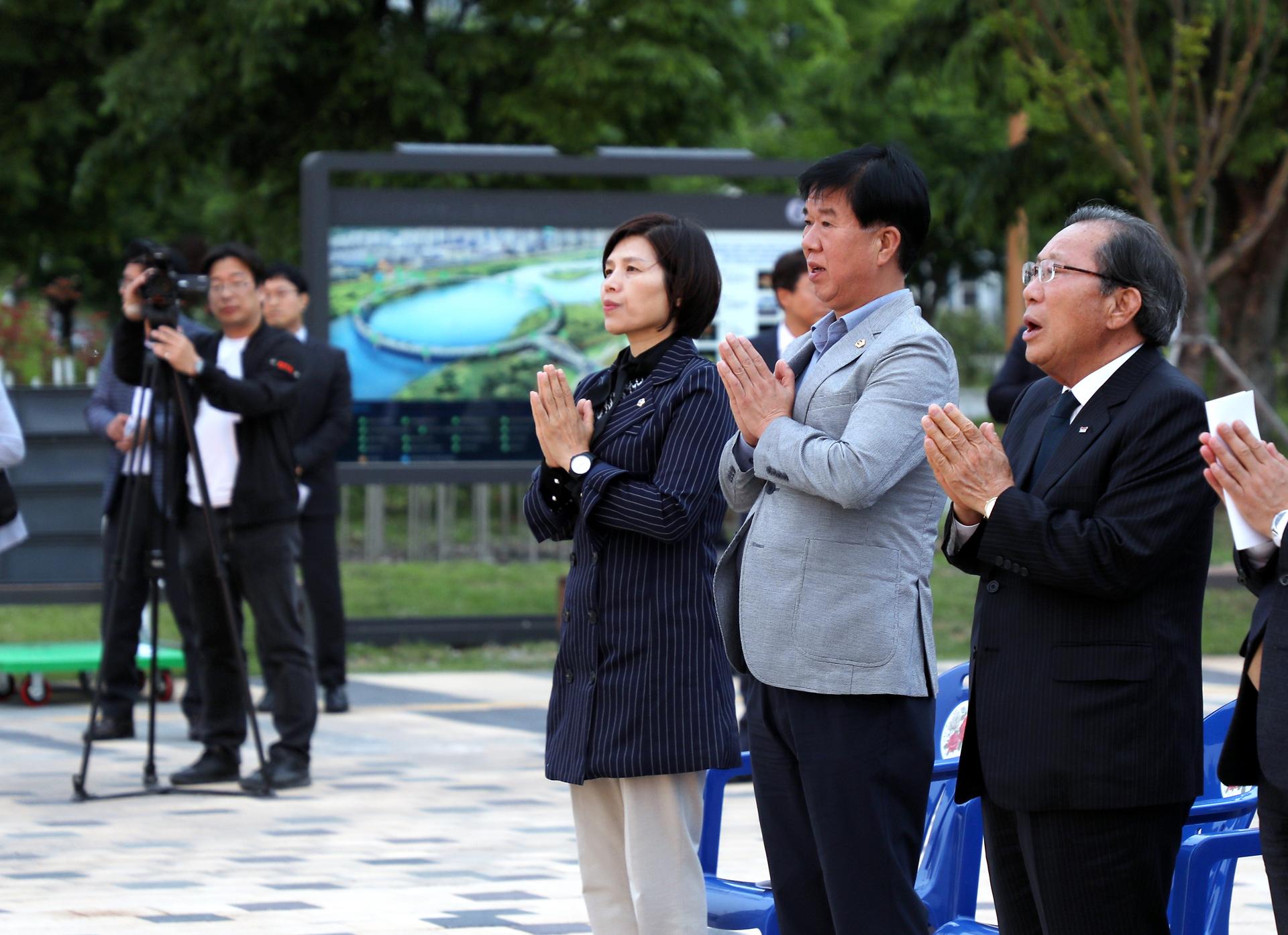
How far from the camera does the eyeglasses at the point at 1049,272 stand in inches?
132

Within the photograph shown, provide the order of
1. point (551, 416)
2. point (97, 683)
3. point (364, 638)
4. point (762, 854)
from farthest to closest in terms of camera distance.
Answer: point (364, 638)
point (97, 683)
point (762, 854)
point (551, 416)

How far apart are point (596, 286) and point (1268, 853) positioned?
9.76 m

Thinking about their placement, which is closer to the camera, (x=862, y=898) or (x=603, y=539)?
(x=862, y=898)

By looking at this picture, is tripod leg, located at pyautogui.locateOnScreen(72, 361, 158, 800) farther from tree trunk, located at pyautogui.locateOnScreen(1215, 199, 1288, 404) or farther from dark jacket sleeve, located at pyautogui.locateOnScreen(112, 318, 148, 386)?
tree trunk, located at pyautogui.locateOnScreen(1215, 199, 1288, 404)

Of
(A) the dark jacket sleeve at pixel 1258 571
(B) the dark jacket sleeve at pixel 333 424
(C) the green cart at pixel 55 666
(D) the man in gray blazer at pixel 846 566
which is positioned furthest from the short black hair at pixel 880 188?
(C) the green cart at pixel 55 666

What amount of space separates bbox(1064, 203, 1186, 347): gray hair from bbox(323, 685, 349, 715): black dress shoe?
6906mm

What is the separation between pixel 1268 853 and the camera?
309 cm

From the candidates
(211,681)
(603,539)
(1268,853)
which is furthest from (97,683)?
(1268,853)

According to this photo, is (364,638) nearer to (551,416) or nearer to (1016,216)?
(551,416)

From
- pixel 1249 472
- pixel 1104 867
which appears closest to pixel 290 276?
pixel 1104 867

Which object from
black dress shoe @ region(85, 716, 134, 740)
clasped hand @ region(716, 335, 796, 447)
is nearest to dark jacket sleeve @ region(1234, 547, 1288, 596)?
clasped hand @ region(716, 335, 796, 447)

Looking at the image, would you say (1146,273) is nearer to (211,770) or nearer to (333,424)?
(211,770)

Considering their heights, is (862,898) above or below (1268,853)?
below

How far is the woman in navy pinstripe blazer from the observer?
159 inches
